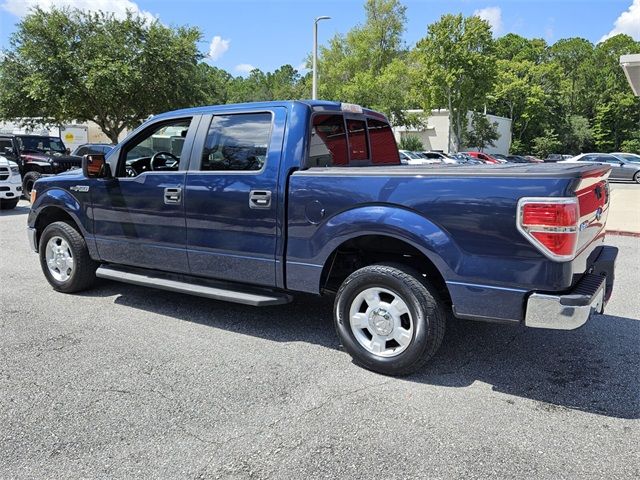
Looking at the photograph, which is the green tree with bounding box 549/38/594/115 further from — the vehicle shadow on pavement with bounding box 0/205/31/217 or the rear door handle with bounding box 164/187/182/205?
the rear door handle with bounding box 164/187/182/205

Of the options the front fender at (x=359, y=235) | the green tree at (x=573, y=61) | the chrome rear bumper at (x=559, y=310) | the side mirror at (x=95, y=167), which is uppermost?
the green tree at (x=573, y=61)

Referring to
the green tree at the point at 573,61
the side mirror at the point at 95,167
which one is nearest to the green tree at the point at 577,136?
the green tree at the point at 573,61

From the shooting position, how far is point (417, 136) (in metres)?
47.6

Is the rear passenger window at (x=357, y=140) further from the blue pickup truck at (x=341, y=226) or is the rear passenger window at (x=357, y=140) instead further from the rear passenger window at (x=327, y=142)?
the rear passenger window at (x=327, y=142)

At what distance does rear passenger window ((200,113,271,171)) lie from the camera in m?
4.28

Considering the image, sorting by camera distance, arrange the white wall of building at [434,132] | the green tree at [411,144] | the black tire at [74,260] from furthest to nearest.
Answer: the white wall of building at [434,132], the green tree at [411,144], the black tire at [74,260]

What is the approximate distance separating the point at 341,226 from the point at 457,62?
3536cm

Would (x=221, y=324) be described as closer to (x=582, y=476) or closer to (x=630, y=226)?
(x=582, y=476)

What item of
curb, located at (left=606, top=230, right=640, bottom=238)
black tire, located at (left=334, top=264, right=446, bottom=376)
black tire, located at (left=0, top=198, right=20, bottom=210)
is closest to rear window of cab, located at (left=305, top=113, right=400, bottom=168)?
black tire, located at (left=334, top=264, right=446, bottom=376)

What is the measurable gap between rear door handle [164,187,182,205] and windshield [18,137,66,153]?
13464 millimetres

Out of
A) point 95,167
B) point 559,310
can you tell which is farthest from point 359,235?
point 95,167

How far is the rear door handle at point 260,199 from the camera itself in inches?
161

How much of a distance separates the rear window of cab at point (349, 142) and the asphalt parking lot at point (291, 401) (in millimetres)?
1523

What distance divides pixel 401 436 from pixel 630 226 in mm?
10230
